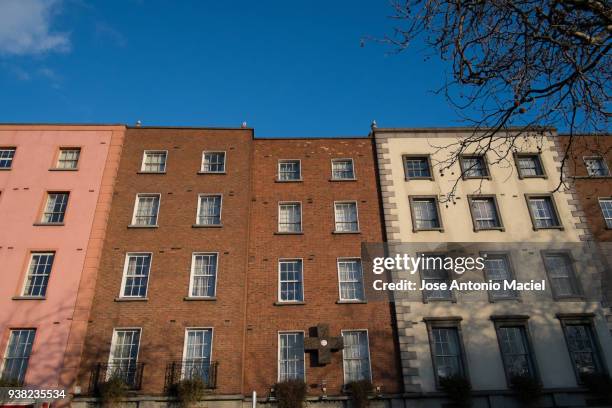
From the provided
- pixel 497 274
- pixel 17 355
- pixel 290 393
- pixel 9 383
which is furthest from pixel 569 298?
pixel 17 355

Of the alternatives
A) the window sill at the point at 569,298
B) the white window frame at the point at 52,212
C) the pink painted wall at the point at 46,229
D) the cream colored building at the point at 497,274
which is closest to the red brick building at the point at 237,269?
the pink painted wall at the point at 46,229

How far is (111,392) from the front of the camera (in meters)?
17.3

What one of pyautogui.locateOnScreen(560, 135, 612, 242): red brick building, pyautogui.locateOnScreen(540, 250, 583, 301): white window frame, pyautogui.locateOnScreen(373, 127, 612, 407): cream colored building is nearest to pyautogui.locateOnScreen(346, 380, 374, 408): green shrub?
pyautogui.locateOnScreen(373, 127, 612, 407): cream colored building

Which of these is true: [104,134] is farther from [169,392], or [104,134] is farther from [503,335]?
[503,335]

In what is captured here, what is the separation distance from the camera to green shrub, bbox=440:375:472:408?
18125 mm

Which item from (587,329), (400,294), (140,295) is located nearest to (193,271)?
(140,295)

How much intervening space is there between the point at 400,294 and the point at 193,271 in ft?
32.8

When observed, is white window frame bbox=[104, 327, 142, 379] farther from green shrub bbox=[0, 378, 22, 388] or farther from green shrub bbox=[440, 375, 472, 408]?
green shrub bbox=[440, 375, 472, 408]

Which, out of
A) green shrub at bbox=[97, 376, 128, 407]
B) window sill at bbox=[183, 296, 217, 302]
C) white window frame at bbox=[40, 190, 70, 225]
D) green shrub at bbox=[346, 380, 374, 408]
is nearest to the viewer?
green shrub at bbox=[97, 376, 128, 407]

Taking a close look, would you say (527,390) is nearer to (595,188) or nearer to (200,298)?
(595,188)

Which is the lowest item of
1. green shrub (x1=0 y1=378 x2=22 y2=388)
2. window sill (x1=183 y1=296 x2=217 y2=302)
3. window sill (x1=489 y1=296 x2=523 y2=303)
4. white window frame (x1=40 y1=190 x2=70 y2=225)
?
green shrub (x1=0 y1=378 x2=22 y2=388)

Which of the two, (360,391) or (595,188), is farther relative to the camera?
(595,188)

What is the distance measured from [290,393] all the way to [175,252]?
336 inches

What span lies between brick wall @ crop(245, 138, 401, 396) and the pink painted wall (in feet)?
26.4
